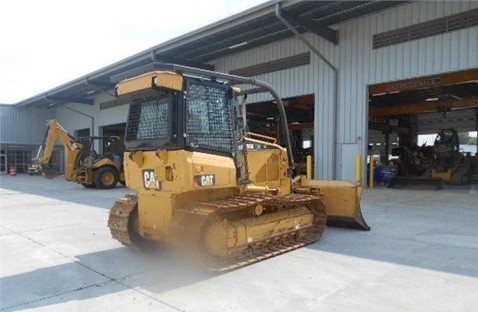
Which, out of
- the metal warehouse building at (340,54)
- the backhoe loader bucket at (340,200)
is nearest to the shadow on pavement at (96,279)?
the backhoe loader bucket at (340,200)

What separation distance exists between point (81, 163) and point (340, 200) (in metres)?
13.3

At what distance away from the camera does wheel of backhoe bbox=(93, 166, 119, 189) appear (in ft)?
54.7

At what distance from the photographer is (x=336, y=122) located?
579 inches

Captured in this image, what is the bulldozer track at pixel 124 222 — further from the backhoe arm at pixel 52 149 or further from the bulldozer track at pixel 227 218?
the backhoe arm at pixel 52 149

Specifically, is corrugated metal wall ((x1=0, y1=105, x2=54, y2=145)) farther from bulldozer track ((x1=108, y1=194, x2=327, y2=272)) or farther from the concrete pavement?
bulldozer track ((x1=108, y1=194, x2=327, y2=272))

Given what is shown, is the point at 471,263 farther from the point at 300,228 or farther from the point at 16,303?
Answer: the point at 16,303

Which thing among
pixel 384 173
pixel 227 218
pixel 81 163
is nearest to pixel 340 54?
pixel 384 173

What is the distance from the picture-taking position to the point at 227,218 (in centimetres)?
518

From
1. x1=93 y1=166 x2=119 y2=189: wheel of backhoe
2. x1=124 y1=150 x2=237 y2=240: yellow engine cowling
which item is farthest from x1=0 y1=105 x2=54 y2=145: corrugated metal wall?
x1=124 y1=150 x2=237 y2=240: yellow engine cowling

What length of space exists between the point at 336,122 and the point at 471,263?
10.0m

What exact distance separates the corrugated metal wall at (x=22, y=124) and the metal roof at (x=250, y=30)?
55.1ft

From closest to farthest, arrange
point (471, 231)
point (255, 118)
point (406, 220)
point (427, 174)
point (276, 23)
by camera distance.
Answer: point (471, 231), point (406, 220), point (276, 23), point (427, 174), point (255, 118)

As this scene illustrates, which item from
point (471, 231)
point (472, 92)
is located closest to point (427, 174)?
point (472, 92)

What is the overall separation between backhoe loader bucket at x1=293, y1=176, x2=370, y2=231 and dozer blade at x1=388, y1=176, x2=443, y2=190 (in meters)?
9.07
